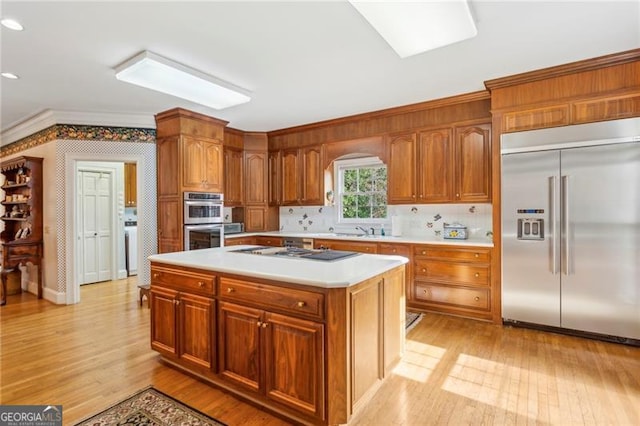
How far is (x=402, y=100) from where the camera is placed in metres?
4.16

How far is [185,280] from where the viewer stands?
252cm

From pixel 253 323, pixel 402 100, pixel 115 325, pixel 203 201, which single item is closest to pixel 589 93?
pixel 402 100

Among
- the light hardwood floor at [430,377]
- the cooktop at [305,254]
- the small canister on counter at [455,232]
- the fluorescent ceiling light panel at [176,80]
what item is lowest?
the light hardwood floor at [430,377]

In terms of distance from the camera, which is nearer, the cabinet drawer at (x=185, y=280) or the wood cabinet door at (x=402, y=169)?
the cabinet drawer at (x=185, y=280)

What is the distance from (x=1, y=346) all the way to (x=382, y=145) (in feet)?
15.4

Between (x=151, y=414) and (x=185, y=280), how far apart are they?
2.82ft

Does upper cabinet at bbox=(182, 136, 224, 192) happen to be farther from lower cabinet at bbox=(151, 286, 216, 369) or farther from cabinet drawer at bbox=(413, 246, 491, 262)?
cabinet drawer at bbox=(413, 246, 491, 262)

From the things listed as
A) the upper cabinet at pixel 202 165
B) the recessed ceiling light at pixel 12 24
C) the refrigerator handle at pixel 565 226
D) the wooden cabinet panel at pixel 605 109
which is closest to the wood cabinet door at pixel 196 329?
the recessed ceiling light at pixel 12 24

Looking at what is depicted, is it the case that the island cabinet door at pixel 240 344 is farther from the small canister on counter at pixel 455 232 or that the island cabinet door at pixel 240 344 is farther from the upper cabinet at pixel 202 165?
the small canister on counter at pixel 455 232

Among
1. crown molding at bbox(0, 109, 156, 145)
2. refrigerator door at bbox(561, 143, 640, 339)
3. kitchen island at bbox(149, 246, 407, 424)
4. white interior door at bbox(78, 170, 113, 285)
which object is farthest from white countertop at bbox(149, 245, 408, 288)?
white interior door at bbox(78, 170, 113, 285)

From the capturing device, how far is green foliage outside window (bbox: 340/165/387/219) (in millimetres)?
5188

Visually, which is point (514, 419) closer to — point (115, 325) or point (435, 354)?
point (435, 354)

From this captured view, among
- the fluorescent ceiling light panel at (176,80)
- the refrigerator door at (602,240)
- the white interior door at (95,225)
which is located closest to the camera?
the fluorescent ceiling light panel at (176,80)

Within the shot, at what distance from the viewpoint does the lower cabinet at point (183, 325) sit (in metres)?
2.37
